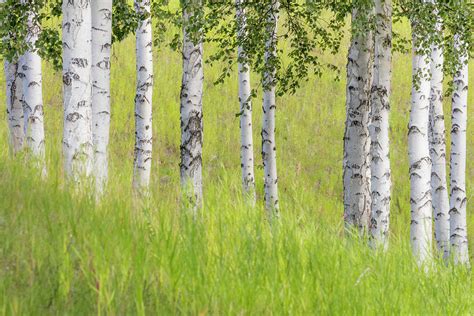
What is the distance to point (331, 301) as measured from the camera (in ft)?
13.0

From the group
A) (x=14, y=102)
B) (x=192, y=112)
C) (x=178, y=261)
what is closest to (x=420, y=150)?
(x=192, y=112)

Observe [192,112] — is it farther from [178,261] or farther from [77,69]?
[178,261]

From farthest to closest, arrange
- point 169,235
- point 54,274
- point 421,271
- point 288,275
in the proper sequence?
point 421,271, point 288,275, point 169,235, point 54,274

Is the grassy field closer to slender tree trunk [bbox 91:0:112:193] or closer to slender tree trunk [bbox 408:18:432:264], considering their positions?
slender tree trunk [bbox 91:0:112:193]

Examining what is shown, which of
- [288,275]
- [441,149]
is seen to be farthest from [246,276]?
[441,149]

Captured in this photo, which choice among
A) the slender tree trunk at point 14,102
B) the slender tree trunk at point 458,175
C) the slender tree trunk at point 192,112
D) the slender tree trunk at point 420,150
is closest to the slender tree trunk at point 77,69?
the slender tree trunk at point 192,112

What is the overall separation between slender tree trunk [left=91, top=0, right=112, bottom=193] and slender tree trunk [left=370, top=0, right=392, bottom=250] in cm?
335

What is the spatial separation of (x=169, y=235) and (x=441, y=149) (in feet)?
31.4

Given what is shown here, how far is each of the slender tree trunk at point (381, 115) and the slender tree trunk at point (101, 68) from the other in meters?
3.35

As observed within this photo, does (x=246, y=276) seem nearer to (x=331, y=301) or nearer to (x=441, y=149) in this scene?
(x=331, y=301)

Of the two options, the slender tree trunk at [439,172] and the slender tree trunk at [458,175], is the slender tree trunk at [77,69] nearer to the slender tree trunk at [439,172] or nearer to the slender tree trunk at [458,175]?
the slender tree trunk at [439,172]

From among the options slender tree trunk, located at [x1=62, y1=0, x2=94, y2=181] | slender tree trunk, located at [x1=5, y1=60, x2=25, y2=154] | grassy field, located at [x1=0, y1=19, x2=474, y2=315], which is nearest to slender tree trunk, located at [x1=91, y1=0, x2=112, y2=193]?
slender tree trunk, located at [x1=62, y1=0, x2=94, y2=181]

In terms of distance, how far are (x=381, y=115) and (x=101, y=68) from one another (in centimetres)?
355

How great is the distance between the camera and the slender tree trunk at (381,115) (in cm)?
911
